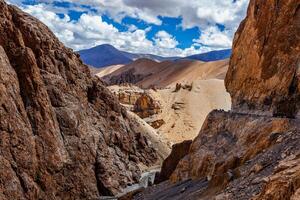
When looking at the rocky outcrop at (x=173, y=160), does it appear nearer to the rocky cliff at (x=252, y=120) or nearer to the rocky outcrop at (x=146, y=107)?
the rocky cliff at (x=252, y=120)

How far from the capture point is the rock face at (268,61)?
93.9ft

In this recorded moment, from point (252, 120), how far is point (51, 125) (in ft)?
84.6

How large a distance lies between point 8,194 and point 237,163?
2248cm

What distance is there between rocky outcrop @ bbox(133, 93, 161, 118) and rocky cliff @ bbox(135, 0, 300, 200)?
55.9 meters

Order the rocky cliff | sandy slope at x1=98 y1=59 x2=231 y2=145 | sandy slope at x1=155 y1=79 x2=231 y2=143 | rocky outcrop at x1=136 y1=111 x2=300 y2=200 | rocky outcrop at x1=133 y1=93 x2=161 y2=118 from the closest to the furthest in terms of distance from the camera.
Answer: rocky outcrop at x1=136 y1=111 x2=300 y2=200
the rocky cliff
sandy slope at x1=98 y1=59 x2=231 y2=145
sandy slope at x1=155 y1=79 x2=231 y2=143
rocky outcrop at x1=133 y1=93 x2=161 y2=118

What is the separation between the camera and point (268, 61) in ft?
105

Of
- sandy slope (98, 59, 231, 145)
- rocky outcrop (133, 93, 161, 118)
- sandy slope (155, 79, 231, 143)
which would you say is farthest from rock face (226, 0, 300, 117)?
rocky outcrop (133, 93, 161, 118)

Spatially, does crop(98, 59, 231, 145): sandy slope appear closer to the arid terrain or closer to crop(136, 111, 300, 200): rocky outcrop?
Result: the arid terrain

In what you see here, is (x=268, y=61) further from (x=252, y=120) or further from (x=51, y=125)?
(x=51, y=125)

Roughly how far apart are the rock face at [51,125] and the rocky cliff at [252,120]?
12.8m

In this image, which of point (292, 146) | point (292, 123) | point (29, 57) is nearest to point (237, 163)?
point (292, 123)

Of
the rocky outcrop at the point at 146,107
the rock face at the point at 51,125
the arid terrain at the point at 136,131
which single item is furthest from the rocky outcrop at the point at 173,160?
the rocky outcrop at the point at 146,107

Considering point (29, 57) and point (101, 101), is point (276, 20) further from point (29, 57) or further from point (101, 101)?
point (101, 101)

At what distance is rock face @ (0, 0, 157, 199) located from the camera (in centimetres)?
4325
